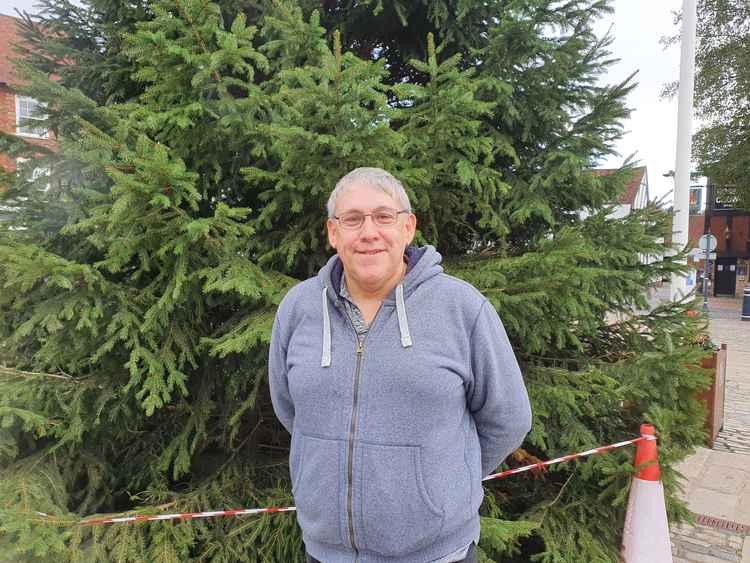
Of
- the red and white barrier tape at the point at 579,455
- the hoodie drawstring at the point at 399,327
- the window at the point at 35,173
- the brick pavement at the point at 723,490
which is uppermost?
the window at the point at 35,173

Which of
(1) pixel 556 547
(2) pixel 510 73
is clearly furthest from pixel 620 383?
(2) pixel 510 73

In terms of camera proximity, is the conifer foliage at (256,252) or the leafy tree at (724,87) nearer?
the conifer foliage at (256,252)

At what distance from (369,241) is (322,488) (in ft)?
2.56

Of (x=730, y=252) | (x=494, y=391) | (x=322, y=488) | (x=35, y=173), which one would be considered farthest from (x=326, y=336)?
(x=730, y=252)

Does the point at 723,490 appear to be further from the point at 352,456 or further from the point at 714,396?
the point at 352,456

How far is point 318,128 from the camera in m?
2.34

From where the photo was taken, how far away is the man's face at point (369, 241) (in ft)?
5.44

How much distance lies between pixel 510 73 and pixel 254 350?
2.14 metres

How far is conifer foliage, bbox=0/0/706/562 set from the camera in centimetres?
228

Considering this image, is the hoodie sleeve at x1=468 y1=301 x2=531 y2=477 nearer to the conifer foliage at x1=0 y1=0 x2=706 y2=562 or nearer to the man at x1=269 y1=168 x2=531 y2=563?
the man at x1=269 y1=168 x2=531 y2=563

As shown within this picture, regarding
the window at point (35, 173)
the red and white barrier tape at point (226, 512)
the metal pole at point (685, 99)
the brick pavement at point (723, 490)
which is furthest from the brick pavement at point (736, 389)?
the window at point (35, 173)

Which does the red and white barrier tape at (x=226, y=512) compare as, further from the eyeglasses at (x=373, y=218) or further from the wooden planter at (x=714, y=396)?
the wooden planter at (x=714, y=396)

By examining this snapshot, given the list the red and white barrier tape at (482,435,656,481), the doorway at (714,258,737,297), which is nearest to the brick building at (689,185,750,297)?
the doorway at (714,258,737,297)

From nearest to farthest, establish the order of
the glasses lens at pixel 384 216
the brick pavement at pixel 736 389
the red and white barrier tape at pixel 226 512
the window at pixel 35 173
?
1. the glasses lens at pixel 384 216
2. the red and white barrier tape at pixel 226 512
3. the window at pixel 35 173
4. the brick pavement at pixel 736 389
